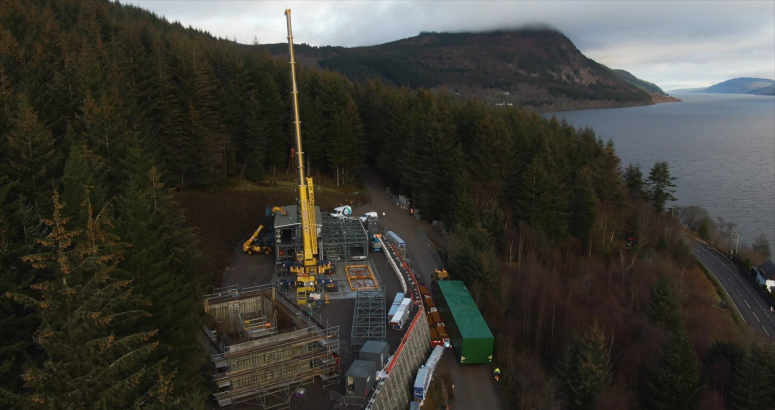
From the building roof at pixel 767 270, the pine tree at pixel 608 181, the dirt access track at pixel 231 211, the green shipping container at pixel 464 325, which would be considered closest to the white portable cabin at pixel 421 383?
the green shipping container at pixel 464 325

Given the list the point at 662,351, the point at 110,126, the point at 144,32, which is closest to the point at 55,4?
the point at 144,32

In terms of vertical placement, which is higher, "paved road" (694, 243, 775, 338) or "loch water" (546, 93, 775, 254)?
"loch water" (546, 93, 775, 254)

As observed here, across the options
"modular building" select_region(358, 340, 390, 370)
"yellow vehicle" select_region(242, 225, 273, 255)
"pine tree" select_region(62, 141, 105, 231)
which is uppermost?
"pine tree" select_region(62, 141, 105, 231)

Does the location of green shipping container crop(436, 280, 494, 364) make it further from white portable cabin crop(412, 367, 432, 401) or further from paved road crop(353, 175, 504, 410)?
white portable cabin crop(412, 367, 432, 401)

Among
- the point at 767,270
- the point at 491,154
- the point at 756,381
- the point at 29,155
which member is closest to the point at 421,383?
the point at 756,381

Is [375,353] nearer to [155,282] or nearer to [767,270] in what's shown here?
[155,282]

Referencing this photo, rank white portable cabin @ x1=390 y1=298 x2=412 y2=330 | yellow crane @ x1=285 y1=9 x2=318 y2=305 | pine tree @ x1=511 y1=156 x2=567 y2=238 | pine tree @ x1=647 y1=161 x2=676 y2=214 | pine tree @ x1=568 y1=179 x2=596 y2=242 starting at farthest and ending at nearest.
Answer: pine tree @ x1=647 y1=161 x2=676 y2=214, pine tree @ x1=568 y1=179 x2=596 y2=242, pine tree @ x1=511 y1=156 x2=567 y2=238, yellow crane @ x1=285 y1=9 x2=318 y2=305, white portable cabin @ x1=390 y1=298 x2=412 y2=330

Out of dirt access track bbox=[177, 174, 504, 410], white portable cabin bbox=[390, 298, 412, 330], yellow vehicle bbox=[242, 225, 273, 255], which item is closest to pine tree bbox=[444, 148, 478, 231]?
dirt access track bbox=[177, 174, 504, 410]
